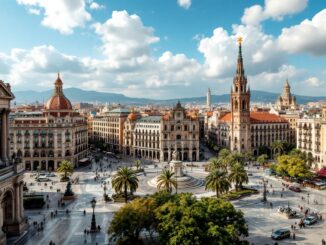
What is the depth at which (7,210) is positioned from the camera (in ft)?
176

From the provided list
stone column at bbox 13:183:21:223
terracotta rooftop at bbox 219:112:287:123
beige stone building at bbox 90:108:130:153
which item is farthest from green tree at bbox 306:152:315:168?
stone column at bbox 13:183:21:223

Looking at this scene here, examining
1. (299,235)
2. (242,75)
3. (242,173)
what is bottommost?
(299,235)

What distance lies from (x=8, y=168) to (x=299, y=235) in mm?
45536

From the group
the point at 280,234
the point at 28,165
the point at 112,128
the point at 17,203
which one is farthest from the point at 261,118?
the point at 17,203

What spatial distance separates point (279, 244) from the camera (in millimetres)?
52312

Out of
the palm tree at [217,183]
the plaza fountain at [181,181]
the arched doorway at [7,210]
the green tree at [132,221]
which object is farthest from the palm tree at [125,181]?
the green tree at [132,221]

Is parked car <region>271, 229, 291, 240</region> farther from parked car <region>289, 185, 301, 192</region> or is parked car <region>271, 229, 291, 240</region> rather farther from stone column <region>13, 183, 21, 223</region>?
stone column <region>13, 183, 21, 223</region>

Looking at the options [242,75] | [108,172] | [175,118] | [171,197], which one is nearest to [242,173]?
[171,197]

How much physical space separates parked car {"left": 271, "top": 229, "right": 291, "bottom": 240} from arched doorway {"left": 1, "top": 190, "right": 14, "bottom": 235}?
39.6 metres

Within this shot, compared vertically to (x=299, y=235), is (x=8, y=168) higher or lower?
higher

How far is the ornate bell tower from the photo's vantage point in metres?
144

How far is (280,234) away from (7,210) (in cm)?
4137

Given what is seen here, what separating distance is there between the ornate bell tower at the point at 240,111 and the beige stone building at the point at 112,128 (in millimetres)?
→ 49783

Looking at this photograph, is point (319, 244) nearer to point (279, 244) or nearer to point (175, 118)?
point (279, 244)
